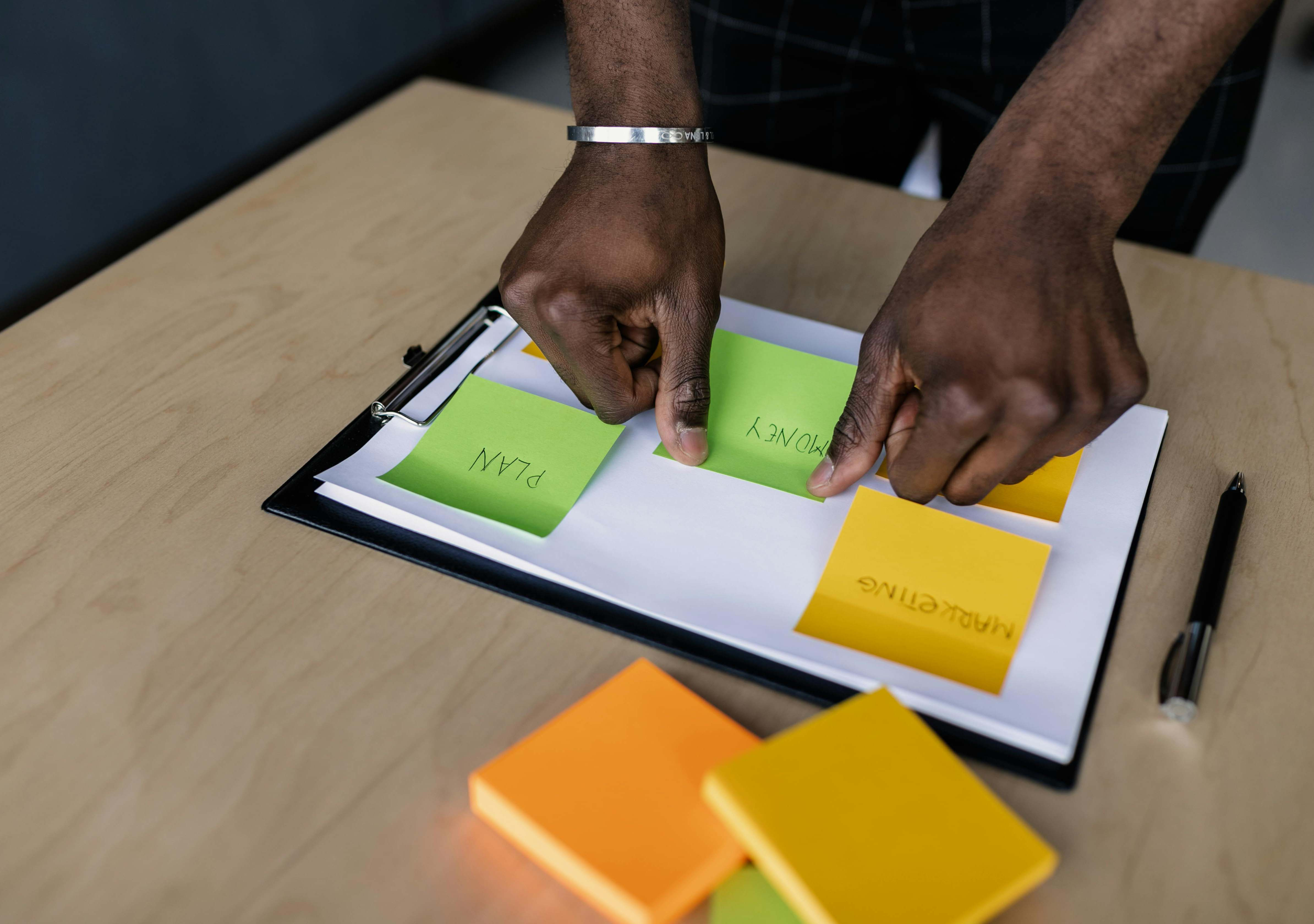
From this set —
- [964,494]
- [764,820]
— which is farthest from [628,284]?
[764,820]

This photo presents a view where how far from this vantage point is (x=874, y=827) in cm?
38

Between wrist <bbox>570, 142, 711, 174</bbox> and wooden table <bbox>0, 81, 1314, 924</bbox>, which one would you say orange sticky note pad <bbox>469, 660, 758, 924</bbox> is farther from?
wrist <bbox>570, 142, 711, 174</bbox>

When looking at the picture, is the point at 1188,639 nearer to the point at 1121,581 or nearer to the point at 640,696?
the point at 1121,581

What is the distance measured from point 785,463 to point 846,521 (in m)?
0.07

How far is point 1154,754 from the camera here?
45cm

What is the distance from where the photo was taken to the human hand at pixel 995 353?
504 millimetres

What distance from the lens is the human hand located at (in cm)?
50

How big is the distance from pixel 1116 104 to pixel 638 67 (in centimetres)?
33

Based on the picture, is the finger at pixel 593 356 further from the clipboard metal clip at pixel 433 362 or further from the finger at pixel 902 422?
the finger at pixel 902 422

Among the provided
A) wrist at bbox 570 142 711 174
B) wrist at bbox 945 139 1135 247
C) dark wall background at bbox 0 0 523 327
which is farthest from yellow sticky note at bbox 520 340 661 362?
dark wall background at bbox 0 0 523 327

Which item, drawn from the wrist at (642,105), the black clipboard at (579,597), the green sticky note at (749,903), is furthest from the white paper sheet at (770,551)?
the wrist at (642,105)

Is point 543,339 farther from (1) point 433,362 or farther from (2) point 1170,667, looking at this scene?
(2) point 1170,667

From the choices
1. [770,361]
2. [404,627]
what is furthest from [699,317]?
[404,627]

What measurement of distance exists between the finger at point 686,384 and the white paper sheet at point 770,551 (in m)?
0.02
